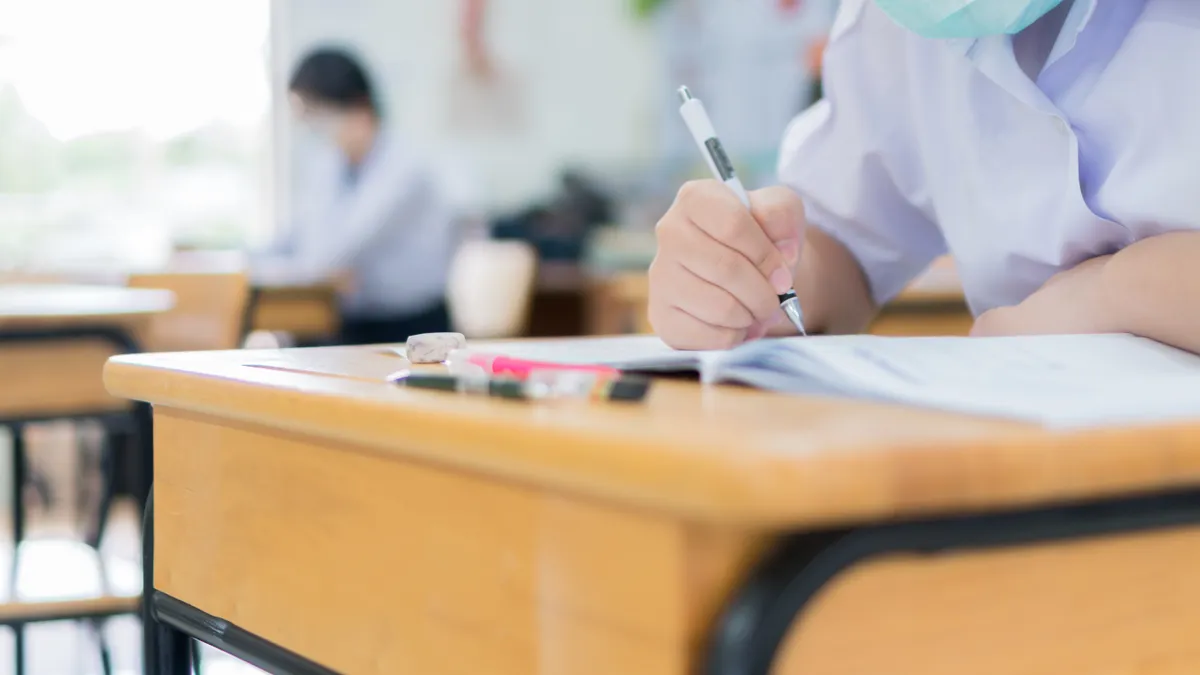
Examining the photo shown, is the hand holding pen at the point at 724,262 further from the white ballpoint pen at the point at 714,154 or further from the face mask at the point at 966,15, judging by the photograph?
the face mask at the point at 966,15

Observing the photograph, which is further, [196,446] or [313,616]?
[196,446]

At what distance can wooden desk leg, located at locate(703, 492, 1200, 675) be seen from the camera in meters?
0.42

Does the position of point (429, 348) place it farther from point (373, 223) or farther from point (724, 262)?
point (373, 223)

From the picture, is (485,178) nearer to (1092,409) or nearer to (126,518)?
(126,518)

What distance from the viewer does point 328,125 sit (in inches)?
169

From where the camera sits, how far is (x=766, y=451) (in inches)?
14.9

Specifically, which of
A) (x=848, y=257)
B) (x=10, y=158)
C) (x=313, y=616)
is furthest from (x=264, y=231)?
(x=313, y=616)

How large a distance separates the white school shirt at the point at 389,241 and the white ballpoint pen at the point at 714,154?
3.33 m

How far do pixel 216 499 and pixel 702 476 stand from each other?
0.47 meters

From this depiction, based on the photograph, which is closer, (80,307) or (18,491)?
(80,307)

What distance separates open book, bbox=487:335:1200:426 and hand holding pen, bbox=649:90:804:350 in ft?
0.47

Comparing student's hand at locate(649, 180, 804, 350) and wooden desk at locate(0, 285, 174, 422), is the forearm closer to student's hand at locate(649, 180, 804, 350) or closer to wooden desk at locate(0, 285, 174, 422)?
student's hand at locate(649, 180, 804, 350)

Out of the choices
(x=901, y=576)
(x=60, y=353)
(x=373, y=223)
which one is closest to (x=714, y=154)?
(x=901, y=576)

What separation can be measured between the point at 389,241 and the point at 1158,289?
3.71 metres
